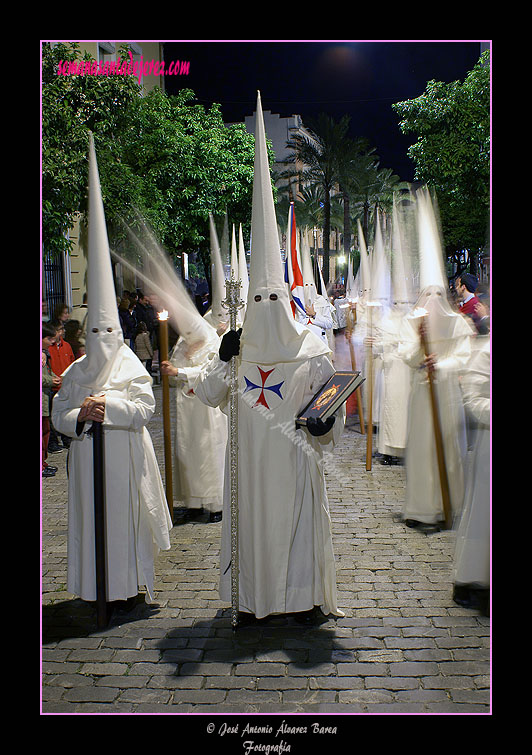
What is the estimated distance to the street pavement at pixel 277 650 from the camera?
12.6 ft

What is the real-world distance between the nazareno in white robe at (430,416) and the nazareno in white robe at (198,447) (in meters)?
1.95

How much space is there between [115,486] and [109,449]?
259 millimetres

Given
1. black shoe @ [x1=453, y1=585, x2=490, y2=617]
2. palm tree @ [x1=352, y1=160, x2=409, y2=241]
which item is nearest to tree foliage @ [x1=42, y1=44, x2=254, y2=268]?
black shoe @ [x1=453, y1=585, x2=490, y2=617]

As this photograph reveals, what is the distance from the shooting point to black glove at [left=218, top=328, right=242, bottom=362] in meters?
4.64

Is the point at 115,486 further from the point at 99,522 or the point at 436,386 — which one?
the point at 436,386

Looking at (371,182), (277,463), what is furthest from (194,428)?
(371,182)

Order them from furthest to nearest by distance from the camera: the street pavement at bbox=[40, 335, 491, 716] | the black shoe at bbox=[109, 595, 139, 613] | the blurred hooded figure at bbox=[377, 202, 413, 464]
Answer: the blurred hooded figure at bbox=[377, 202, 413, 464] < the black shoe at bbox=[109, 595, 139, 613] < the street pavement at bbox=[40, 335, 491, 716]

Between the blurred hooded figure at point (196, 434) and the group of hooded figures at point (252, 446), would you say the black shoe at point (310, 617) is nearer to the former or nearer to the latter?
the group of hooded figures at point (252, 446)

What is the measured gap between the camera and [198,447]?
7.50m

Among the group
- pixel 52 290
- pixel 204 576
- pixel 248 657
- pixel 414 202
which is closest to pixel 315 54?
pixel 414 202

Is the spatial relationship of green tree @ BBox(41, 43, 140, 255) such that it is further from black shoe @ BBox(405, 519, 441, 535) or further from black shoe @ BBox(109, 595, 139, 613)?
black shoe @ BBox(405, 519, 441, 535)

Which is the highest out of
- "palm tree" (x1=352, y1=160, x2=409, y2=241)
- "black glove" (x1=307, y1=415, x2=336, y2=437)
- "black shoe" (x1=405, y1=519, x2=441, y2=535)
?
"palm tree" (x1=352, y1=160, x2=409, y2=241)

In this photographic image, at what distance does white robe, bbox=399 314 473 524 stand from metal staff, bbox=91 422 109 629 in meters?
3.00
